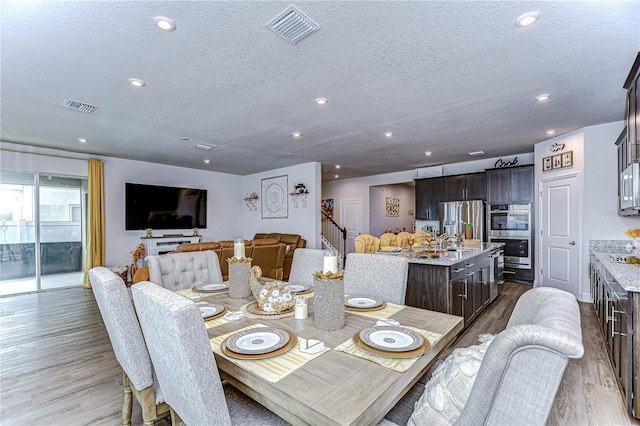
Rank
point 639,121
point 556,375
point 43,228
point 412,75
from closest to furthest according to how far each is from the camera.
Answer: point 556,375 < point 639,121 < point 412,75 < point 43,228

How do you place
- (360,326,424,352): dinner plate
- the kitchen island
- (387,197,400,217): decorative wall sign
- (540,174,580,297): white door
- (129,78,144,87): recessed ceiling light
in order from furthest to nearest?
(387,197,400,217): decorative wall sign → (540,174,580,297): white door → the kitchen island → (129,78,144,87): recessed ceiling light → (360,326,424,352): dinner plate

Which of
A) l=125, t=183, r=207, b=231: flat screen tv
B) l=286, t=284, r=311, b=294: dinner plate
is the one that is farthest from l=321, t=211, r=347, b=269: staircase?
l=286, t=284, r=311, b=294: dinner plate

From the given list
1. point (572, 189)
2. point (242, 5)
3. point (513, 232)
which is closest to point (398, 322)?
point (242, 5)

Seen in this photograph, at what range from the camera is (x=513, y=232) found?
573 centimetres

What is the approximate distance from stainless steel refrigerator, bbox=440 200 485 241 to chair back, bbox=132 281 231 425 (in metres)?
6.03

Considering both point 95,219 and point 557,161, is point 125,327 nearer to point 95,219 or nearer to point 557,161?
point 95,219

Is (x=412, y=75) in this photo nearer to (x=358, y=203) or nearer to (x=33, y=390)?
(x=33, y=390)

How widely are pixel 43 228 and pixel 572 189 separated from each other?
30.6 ft

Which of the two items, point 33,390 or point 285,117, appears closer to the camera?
point 33,390

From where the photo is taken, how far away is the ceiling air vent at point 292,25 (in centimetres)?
188

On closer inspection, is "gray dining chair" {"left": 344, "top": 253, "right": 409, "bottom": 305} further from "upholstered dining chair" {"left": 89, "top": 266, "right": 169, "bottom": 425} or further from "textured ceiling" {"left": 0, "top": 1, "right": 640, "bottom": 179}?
"textured ceiling" {"left": 0, "top": 1, "right": 640, "bottom": 179}

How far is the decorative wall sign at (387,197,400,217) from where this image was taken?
31.7 ft

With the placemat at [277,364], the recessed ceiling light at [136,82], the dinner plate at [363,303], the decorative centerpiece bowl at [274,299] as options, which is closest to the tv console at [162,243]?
the recessed ceiling light at [136,82]

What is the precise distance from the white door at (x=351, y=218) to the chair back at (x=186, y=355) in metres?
8.07
